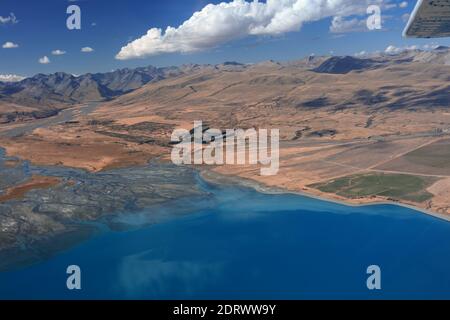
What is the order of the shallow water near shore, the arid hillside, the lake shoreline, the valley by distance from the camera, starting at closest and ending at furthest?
the shallow water near shore, the lake shoreline, the valley, the arid hillside

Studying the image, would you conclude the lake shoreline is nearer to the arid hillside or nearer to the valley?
the valley

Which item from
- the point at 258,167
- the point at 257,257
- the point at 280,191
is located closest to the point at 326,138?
the point at 258,167

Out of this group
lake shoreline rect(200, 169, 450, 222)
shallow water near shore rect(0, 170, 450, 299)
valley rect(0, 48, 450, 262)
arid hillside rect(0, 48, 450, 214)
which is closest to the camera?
shallow water near shore rect(0, 170, 450, 299)

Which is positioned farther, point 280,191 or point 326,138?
point 326,138

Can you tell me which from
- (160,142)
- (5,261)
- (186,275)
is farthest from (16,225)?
(160,142)

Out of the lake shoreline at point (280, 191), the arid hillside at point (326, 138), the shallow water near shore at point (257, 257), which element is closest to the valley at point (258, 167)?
the arid hillside at point (326, 138)

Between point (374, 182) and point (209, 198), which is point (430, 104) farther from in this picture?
point (209, 198)

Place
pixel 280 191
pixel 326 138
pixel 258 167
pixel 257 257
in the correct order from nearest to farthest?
pixel 257 257 → pixel 280 191 → pixel 258 167 → pixel 326 138

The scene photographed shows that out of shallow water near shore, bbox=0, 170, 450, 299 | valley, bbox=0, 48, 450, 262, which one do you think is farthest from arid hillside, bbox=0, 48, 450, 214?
shallow water near shore, bbox=0, 170, 450, 299

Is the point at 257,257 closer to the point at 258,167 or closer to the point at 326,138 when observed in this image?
the point at 258,167
